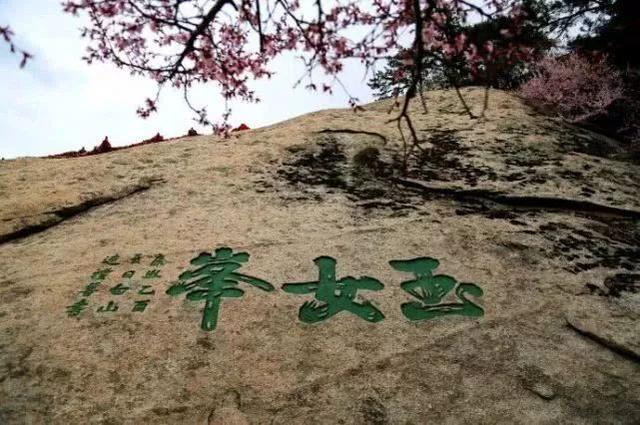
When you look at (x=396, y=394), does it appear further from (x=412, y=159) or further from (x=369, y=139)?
(x=369, y=139)

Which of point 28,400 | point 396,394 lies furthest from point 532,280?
point 28,400

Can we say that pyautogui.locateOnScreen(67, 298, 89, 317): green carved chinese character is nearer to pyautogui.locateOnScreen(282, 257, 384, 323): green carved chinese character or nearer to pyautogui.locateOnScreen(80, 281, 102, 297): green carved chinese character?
pyautogui.locateOnScreen(80, 281, 102, 297): green carved chinese character

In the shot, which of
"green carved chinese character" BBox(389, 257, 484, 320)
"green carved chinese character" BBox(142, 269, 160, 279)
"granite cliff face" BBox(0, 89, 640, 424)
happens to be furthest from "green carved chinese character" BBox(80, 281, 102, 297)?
"green carved chinese character" BBox(389, 257, 484, 320)

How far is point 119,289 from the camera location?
404 cm

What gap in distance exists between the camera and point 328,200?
5.16 metres

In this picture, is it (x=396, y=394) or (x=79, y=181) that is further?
(x=79, y=181)

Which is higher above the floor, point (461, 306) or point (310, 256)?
point (310, 256)

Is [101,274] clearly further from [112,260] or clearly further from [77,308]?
[77,308]

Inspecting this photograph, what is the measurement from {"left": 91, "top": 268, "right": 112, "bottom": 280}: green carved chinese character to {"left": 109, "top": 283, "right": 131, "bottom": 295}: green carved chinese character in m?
0.21

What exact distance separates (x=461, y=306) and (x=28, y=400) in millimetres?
3121

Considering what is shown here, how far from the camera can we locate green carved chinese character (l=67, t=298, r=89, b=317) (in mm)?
3799

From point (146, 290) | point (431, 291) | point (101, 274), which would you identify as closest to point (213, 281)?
point (146, 290)

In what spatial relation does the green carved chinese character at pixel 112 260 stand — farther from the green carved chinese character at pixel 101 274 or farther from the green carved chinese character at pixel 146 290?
the green carved chinese character at pixel 146 290

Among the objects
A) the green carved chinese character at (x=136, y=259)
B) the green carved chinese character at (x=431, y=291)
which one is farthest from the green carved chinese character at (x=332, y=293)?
the green carved chinese character at (x=136, y=259)
